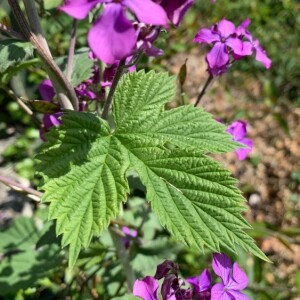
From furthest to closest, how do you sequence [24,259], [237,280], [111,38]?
[24,259], [237,280], [111,38]

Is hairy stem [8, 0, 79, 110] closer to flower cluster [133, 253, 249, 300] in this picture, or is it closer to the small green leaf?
the small green leaf

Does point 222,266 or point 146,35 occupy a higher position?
point 146,35

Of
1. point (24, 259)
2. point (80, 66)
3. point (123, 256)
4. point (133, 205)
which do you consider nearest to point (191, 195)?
point (80, 66)

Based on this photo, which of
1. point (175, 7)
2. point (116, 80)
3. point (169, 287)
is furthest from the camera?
point (169, 287)

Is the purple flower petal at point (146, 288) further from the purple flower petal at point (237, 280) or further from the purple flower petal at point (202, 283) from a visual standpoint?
Answer: the purple flower petal at point (237, 280)

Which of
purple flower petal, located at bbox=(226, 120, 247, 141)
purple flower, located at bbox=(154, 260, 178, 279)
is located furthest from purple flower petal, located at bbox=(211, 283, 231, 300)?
purple flower petal, located at bbox=(226, 120, 247, 141)

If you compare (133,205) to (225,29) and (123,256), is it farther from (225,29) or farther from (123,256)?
(225,29)

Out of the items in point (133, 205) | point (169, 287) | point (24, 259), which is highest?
point (169, 287)
